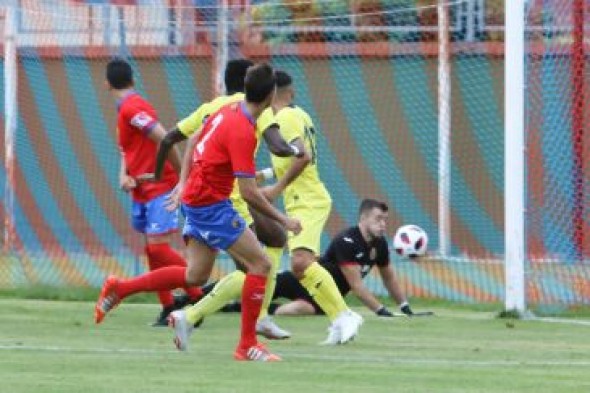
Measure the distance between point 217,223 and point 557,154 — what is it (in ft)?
20.9

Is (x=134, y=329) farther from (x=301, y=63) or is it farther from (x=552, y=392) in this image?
(x=301, y=63)

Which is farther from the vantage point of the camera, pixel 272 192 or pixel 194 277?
pixel 272 192

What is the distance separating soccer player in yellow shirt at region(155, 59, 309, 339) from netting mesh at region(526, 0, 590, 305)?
3836 mm

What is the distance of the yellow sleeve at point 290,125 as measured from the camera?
13.9 meters

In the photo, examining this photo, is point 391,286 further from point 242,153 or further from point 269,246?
point 242,153

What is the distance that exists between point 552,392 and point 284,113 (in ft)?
15.2

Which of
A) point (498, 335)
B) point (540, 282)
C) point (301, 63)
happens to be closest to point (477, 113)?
point (301, 63)

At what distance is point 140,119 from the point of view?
14.9m

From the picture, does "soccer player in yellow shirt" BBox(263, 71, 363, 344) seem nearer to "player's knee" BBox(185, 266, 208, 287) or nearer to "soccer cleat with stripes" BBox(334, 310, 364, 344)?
"soccer cleat with stripes" BBox(334, 310, 364, 344)

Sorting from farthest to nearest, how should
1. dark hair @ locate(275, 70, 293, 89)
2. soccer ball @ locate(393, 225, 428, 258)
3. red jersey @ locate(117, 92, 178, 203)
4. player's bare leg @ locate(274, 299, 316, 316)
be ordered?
soccer ball @ locate(393, 225, 428, 258) → player's bare leg @ locate(274, 299, 316, 316) → red jersey @ locate(117, 92, 178, 203) → dark hair @ locate(275, 70, 293, 89)

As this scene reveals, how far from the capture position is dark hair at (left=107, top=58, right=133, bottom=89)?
15.1 meters

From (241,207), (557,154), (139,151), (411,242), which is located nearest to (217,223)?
(241,207)

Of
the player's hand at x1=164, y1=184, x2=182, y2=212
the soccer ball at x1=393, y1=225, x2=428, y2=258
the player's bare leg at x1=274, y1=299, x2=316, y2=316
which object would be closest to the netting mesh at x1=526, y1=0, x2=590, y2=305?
the player's bare leg at x1=274, y1=299, x2=316, y2=316

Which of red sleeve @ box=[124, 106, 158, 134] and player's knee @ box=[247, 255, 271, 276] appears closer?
player's knee @ box=[247, 255, 271, 276]
